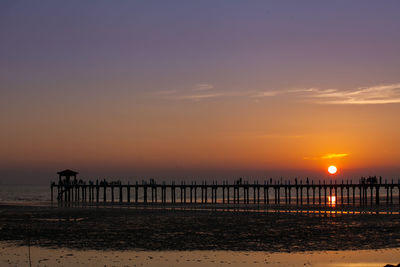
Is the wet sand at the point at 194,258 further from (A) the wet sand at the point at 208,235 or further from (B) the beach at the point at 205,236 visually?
(A) the wet sand at the point at 208,235

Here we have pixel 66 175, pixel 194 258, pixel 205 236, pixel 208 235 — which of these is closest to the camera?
pixel 194 258

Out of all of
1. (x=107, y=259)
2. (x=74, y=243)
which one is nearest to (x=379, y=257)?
(x=107, y=259)

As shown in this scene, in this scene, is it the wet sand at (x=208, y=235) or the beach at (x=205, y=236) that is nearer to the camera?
the beach at (x=205, y=236)

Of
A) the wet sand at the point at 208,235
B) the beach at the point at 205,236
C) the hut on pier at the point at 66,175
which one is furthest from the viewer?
the hut on pier at the point at 66,175

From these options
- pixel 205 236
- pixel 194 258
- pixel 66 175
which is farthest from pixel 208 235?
pixel 66 175

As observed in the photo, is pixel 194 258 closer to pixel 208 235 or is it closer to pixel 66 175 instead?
pixel 208 235

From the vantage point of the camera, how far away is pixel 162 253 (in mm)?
24844

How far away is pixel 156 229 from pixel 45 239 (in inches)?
296

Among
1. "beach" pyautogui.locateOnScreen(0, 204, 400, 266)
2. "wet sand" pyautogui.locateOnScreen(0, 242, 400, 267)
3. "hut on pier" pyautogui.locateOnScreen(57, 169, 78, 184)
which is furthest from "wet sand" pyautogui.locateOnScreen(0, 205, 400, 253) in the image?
"hut on pier" pyautogui.locateOnScreen(57, 169, 78, 184)

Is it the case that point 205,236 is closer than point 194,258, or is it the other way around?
point 194,258

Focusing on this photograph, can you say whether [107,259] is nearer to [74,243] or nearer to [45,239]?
[74,243]

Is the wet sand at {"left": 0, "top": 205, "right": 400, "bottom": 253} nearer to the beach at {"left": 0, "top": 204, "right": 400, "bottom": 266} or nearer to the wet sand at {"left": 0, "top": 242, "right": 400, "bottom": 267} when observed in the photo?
the beach at {"left": 0, "top": 204, "right": 400, "bottom": 266}

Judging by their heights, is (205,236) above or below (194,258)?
below

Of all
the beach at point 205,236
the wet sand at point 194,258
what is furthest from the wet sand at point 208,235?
the wet sand at point 194,258
